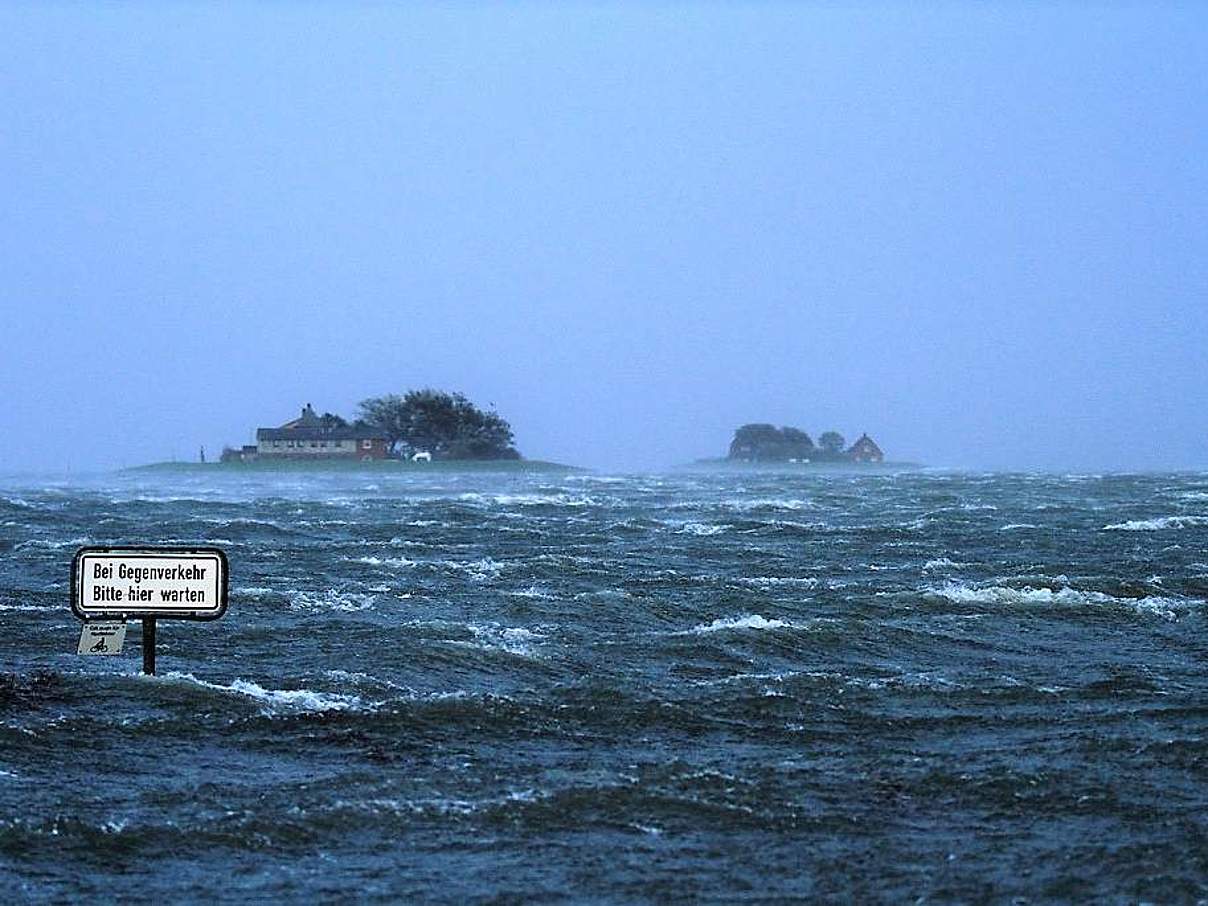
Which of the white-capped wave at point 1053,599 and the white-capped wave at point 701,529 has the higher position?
the white-capped wave at point 701,529

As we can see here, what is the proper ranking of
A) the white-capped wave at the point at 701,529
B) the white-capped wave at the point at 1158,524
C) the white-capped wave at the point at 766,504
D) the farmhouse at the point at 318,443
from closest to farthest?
the white-capped wave at the point at 1158,524, the white-capped wave at the point at 701,529, the white-capped wave at the point at 766,504, the farmhouse at the point at 318,443

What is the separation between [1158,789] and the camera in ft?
29.9

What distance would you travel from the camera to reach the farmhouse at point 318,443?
154 meters

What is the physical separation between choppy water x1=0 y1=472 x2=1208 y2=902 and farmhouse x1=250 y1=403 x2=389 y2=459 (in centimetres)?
13178

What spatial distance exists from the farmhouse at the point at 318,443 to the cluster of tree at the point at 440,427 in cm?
1240

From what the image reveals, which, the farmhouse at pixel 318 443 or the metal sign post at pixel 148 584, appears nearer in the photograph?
the metal sign post at pixel 148 584

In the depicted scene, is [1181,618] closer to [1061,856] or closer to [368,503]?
→ [1061,856]

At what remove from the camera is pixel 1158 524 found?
113ft

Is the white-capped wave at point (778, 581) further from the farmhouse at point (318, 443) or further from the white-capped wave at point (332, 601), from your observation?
the farmhouse at point (318, 443)

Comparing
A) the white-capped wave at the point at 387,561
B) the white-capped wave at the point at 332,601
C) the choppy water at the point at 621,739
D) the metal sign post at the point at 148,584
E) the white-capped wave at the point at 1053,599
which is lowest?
the choppy water at the point at 621,739

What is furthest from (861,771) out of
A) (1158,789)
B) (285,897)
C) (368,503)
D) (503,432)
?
(503,432)

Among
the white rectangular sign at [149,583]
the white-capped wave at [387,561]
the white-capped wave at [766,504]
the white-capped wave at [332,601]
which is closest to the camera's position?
the white rectangular sign at [149,583]

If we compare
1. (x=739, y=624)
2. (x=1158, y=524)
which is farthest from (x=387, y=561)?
(x=1158, y=524)

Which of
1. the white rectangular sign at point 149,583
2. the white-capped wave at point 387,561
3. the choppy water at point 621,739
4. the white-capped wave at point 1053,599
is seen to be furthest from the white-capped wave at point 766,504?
the white rectangular sign at point 149,583
